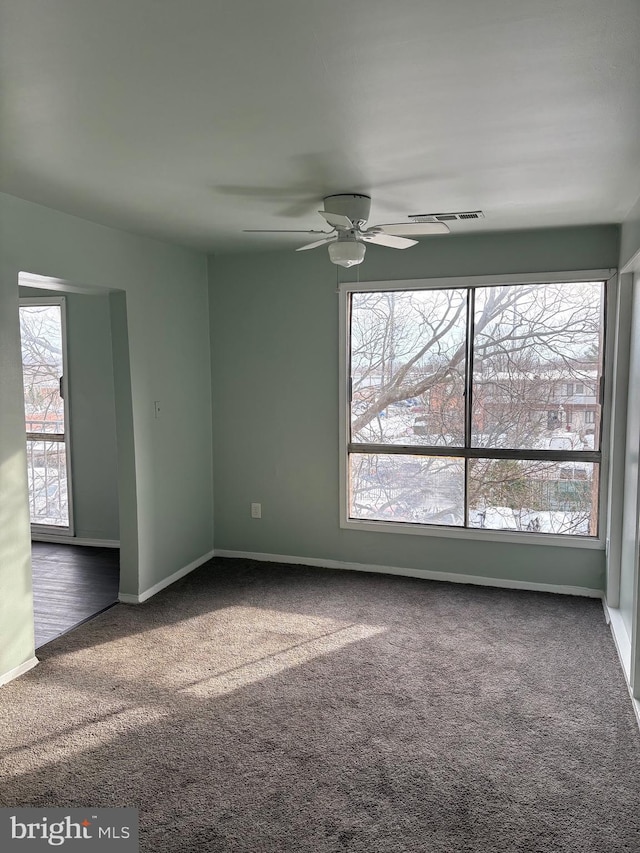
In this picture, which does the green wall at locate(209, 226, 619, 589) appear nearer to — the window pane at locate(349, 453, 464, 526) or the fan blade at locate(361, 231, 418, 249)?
the window pane at locate(349, 453, 464, 526)

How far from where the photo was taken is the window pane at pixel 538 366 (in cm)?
427

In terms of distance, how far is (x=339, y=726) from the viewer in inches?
112

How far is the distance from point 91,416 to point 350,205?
3.42 metres

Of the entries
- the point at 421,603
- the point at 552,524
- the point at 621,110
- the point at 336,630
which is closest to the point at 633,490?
the point at 552,524

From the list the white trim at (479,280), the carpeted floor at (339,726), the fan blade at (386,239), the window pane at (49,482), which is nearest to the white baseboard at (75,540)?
the window pane at (49,482)

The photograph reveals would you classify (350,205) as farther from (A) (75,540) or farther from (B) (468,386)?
(A) (75,540)

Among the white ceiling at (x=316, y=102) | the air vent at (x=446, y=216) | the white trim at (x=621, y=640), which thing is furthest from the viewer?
the air vent at (x=446, y=216)

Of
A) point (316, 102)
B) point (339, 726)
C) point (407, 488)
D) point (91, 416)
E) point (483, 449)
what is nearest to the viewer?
point (316, 102)

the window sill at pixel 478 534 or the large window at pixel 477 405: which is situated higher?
the large window at pixel 477 405

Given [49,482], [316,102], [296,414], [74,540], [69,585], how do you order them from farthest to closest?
[49,482], [74,540], [296,414], [69,585], [316,102]

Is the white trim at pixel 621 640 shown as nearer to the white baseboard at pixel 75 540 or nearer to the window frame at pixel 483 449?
the window frame at pixel 483 449

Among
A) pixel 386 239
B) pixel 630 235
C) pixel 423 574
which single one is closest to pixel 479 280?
pixel 630 235

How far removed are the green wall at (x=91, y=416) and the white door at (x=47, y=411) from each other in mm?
79

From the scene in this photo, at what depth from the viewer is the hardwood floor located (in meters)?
Answer: 4.04
